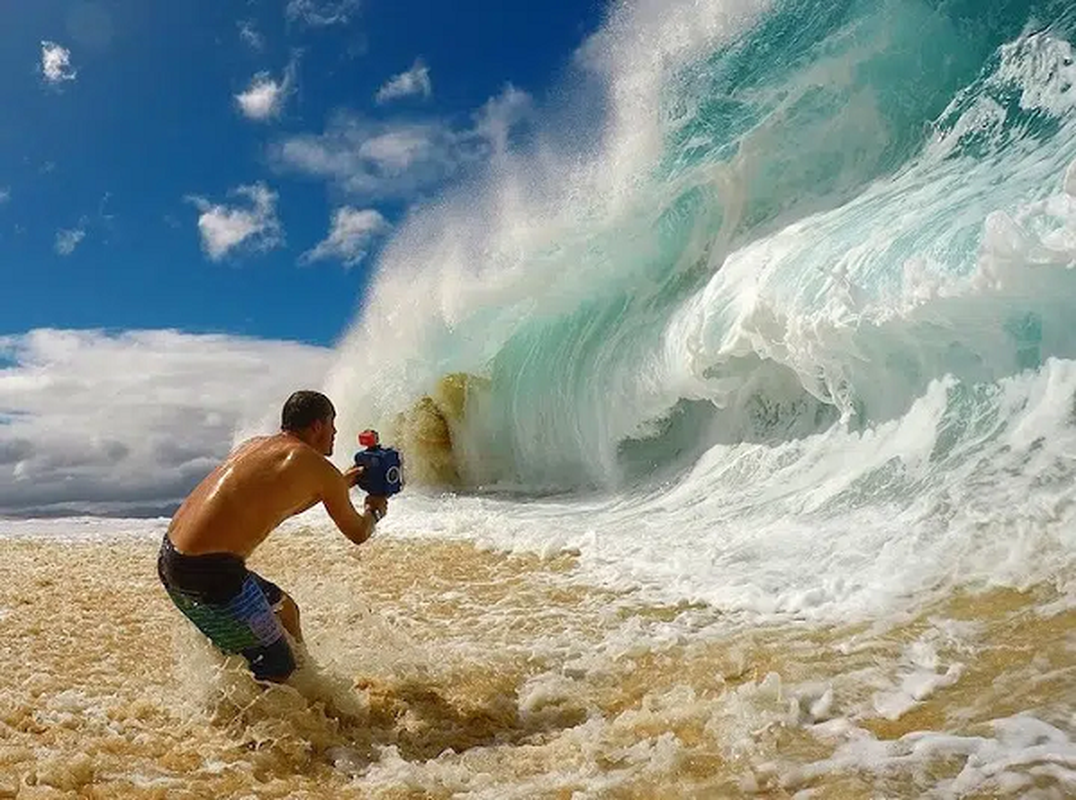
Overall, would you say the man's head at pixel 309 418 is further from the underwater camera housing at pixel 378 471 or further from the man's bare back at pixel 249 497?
the underwater camera housing at pixel 378 471

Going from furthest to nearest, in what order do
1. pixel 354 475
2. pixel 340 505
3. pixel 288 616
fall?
pixel 354 475
pixel 288 616
pixel 340 505

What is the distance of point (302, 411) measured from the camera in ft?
14.4

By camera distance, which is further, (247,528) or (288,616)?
(288,616)

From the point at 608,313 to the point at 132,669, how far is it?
9.46 meters

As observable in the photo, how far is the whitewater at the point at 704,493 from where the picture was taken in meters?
3.77

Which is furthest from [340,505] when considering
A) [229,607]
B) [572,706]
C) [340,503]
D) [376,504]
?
[572,706]

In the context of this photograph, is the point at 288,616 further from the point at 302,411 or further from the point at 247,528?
the point at 302,411

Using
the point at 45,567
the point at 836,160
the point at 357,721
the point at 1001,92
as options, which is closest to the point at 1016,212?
the point at 1001,92

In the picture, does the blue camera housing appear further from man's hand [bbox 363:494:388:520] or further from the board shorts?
the board shorts

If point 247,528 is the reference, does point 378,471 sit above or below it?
above

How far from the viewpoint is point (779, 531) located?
7.21m

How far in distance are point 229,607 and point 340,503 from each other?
2.18 feet

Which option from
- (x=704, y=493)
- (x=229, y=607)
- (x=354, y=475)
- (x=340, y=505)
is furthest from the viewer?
(x=704, y=493)

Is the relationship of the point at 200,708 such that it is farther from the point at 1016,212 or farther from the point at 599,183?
the point at 599,183
